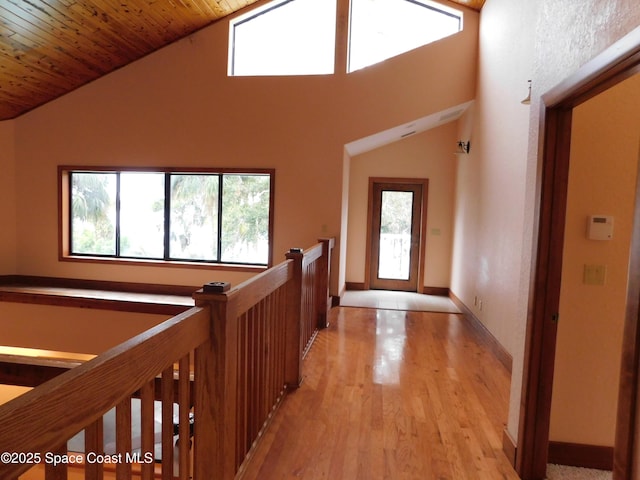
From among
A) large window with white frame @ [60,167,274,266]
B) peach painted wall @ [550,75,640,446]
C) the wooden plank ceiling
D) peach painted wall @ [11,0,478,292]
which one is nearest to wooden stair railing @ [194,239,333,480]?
peach painted wall @ [550,75,640,446]

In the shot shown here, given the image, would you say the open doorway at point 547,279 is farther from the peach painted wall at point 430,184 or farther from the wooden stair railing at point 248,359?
the peach painted wall at point 430,184

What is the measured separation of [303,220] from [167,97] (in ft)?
8.55

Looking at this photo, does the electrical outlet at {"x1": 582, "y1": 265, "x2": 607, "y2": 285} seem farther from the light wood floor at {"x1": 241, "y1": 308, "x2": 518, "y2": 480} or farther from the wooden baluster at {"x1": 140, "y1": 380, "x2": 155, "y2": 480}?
the wooden baluster at {"x1": 140, "y1": 380, "x2": 155, "y2": 480}

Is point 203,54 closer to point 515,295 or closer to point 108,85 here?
point 108,85

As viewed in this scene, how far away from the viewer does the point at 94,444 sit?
857 millimetres

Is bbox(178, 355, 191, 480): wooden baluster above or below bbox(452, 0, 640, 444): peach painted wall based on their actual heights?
below

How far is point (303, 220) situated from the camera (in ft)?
16.8

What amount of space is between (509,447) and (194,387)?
5.49 feet

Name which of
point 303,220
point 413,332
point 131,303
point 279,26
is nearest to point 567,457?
point 413,332

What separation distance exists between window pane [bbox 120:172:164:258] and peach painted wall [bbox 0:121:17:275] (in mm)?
1710

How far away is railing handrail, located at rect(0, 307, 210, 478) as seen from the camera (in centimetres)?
62

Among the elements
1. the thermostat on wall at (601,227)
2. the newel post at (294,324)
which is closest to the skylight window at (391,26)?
the newel post at (294,324)

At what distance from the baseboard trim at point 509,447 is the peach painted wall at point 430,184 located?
422cm

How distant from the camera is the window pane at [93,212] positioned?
18.7 feet
